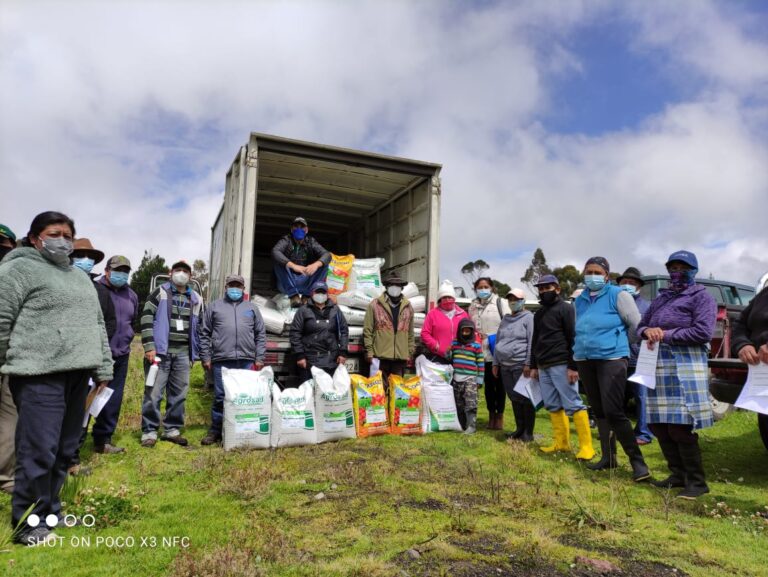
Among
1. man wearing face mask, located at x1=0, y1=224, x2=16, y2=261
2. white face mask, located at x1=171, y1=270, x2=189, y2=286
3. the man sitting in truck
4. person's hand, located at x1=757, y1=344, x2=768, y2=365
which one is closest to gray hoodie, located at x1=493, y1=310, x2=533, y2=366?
the man sitting in truck

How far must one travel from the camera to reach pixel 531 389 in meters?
5.43

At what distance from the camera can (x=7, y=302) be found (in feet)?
9.13

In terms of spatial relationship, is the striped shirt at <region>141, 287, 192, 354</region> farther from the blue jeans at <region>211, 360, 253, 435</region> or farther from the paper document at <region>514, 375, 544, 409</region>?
the paper document at <region>514, 375, 544, 409</region>

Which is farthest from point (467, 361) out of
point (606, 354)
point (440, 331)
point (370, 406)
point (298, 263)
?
point (298, 263)

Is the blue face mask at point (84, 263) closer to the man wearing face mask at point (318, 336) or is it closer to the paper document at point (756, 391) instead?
the man wearing face mask at point (318, 336)

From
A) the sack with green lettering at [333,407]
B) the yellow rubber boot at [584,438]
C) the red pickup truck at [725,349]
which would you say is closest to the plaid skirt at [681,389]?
the yellow rubber boot at [584,438]

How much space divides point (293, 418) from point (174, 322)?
4.97 feet

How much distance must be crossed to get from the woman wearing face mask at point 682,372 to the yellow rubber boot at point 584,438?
2.46ft

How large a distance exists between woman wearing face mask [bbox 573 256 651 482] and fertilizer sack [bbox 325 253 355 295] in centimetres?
321

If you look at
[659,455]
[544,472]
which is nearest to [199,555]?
[544,472]

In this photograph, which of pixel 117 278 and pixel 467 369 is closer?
pixel 117 278

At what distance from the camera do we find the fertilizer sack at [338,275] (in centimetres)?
696

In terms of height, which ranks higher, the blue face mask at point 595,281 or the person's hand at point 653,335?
the blue face mask at point 595,281

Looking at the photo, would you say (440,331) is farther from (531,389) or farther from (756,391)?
(756,391)
